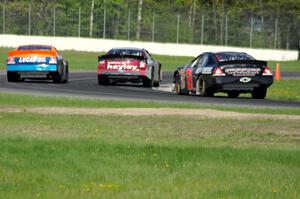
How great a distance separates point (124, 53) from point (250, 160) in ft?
70.9

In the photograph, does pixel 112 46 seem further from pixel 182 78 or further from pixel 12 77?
pixel 182 78

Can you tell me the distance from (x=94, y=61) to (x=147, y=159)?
48.9 m

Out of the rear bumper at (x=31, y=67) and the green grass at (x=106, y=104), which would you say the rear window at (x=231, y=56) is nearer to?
the green grass at (x=106, y=104)

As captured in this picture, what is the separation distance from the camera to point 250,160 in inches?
509

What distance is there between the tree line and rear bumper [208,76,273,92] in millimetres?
37546

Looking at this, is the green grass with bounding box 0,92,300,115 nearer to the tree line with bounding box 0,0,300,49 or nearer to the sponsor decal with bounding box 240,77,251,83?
the sponsor decal with bounding box 240,77,251,83

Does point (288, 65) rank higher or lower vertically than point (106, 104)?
lower

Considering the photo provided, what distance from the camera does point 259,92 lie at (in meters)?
29.2

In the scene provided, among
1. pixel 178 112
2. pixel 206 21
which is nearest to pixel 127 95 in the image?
pixel 178 112

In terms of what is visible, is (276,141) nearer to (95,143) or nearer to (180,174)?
(95,143)

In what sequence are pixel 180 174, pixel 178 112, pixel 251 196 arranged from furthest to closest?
pixel 178 112, pixel 180 174, pixel 251 196

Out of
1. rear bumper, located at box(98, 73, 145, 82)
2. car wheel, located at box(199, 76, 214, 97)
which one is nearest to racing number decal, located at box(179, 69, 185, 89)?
car wheel, located at box(199, 76, 214, 97)

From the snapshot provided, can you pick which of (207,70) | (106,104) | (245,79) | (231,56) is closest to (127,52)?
(231,56)

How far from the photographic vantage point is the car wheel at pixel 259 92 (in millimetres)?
28911
